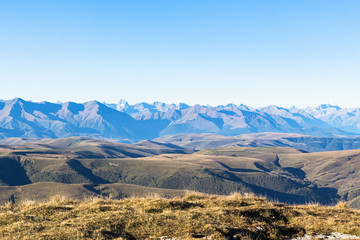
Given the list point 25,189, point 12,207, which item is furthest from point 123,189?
point 12,207

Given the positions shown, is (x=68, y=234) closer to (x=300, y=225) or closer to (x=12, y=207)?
(x=12, y=207)

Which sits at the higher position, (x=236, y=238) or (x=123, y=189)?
(x=236, y=238)

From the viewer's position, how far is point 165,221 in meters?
16.5

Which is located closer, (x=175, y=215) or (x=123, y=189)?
(x=175, y=215)

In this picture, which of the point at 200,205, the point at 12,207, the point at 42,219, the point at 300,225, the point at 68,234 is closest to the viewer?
the point at 68,234

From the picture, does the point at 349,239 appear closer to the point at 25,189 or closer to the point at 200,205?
the point at 200,205

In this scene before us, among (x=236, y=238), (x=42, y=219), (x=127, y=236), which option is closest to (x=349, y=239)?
(x=236, y=238)

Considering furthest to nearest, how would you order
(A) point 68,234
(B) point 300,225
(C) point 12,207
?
(C) point 12,207, (B) point 300,225, (A) point 68,234

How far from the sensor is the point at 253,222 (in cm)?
1722

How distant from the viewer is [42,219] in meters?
16.8

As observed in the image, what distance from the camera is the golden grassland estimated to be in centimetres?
1484

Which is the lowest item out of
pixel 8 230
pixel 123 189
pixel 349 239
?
pixel 123 189

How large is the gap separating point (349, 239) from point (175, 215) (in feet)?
28.7

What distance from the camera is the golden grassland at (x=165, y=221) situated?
14.8m
